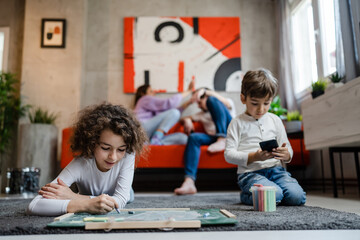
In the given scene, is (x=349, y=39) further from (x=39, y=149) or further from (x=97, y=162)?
(x=39, y=149)

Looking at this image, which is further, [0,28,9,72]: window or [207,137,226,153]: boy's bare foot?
[0,28,9,72]: window

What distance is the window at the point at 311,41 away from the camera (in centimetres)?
322

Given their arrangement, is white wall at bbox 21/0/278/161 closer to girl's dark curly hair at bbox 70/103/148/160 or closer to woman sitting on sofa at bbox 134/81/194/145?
woman sitting on sofa at bbox 134/81/194/145

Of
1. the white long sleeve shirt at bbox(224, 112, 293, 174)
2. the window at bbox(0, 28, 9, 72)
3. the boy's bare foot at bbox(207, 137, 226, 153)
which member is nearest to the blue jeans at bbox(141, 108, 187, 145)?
the boy's bare foot at bbox(207, 137, 226, 153)

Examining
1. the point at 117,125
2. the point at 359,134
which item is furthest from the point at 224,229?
the point at 359,134

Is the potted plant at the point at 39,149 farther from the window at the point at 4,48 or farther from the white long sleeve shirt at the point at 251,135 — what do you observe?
the white long sleeve shirt at the point at 251,135

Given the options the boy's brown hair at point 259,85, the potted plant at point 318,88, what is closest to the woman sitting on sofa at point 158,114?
the potted plant at point 318,88

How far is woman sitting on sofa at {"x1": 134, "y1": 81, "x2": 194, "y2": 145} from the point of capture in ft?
10.3

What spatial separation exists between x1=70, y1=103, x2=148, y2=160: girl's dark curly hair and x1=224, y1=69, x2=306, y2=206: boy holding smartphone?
0.50 metres

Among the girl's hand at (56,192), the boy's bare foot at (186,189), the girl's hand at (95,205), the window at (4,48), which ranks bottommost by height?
the boy's bare foot at (186,189)

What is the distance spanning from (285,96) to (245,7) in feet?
4.12

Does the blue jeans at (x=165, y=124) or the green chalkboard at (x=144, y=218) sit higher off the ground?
the blue jeans at (x=165, y=124)

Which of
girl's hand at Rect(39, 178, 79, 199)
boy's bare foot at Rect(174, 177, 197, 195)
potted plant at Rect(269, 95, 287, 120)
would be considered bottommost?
boy's bare foot at Rect(174, 177, 197, 195)

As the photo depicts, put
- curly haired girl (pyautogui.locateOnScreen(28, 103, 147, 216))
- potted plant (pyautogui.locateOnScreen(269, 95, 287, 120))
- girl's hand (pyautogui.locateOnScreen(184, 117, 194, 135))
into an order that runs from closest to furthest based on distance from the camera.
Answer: curly haired girl (pyautogui.locateOnScreen(28, 103, 147, 216)) → potted plant (pyautogui.locateOnScreen(269, 95, 287, 120)) → girl's hand (pyautogui.locateOnScreen(184, 117, 194, 135))
